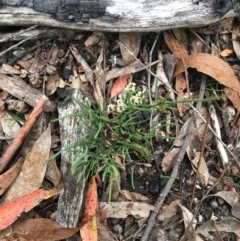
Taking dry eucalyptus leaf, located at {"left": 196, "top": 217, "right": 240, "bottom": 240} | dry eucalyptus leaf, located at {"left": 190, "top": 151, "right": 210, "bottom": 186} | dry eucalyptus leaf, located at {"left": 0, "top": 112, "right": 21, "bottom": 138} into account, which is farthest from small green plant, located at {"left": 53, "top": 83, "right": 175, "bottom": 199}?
dry eucalyptus leaf, located at {"left": 196, "top": 217, "right": 240, "bottom": 240}

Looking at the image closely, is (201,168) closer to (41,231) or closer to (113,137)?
(113,137)

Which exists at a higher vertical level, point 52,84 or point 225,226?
point 52,84

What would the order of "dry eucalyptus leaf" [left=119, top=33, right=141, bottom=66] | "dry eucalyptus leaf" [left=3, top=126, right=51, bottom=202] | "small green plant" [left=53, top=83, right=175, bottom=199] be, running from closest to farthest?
"small green plant" [left=53, top=83, right=175, bottom=199] < "dry eucalyptus leaf" [left=3, top=126, right=51, bottom=202] < "dry eucalyptus leaf" [left=119, top=33, right=141, bottom=66]

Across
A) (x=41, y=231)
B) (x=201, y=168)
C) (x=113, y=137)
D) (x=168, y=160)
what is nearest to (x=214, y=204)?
(x=201, y=168)

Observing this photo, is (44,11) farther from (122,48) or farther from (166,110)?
(166,110)

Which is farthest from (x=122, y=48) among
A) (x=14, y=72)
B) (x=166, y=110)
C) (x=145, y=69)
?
(x=14, y=72)

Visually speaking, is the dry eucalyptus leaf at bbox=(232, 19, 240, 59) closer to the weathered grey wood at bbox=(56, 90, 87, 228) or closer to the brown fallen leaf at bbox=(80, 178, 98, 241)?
the weathered grey wood at bbox=(56, 90, 87, 228)
